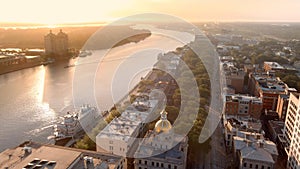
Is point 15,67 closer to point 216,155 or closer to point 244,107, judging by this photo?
point 244,107

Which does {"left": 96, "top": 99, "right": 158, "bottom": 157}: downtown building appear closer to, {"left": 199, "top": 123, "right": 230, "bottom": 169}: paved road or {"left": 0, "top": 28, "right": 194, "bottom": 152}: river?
{"left": 199, "top": 123, "right": 230, "bottom": 169}: paved road

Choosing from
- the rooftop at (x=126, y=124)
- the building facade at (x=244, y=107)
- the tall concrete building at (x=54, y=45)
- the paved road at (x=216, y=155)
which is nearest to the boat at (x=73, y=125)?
the rooftop at (x=126, y=124)

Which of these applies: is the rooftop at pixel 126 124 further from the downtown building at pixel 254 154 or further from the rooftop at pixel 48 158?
the downtown building at pixel 254 154

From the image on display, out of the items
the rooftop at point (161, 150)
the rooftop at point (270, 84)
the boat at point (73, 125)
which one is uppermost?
→ the rooftop at point (270, 84)

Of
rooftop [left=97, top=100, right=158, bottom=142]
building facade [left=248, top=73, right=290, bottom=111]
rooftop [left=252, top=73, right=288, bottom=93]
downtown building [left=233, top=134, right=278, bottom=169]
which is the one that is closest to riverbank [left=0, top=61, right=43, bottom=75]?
rooftop [left=97, top=100, right=158, bottom=142]

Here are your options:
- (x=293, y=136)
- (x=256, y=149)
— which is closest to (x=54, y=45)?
(x=256, y=149)

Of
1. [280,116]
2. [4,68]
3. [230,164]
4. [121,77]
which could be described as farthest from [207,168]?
[4,68]
